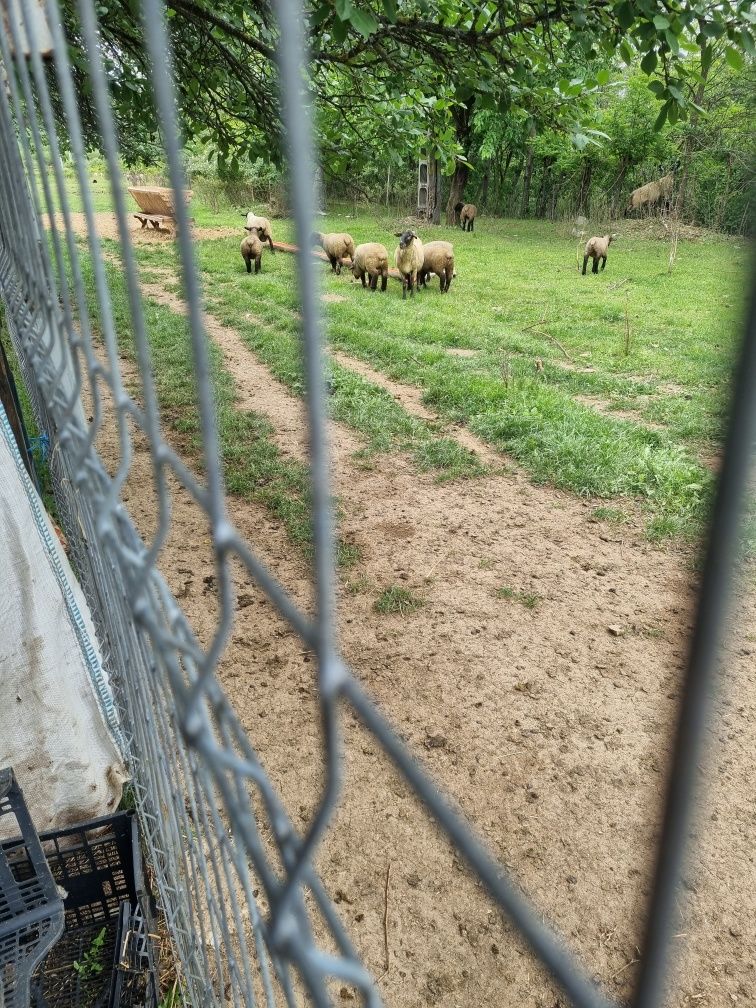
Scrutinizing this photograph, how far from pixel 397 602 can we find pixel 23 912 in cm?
218

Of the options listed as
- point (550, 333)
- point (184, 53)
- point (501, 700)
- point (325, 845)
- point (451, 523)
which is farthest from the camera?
point (550, 333)

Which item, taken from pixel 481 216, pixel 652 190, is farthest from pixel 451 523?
pixel 481 216

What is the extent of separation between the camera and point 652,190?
20359 mm

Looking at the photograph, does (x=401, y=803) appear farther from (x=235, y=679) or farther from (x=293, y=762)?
(x=235, y=679)

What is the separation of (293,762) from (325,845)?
387mm

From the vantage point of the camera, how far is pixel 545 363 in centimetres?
741

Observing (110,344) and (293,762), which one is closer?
(110,344)

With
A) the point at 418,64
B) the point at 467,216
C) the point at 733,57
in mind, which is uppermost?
the point at 418,64

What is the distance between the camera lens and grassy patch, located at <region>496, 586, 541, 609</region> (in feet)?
→ 12.0

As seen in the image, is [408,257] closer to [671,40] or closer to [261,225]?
[261,225]

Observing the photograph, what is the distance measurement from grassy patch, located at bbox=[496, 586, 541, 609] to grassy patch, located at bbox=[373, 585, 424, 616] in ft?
1.44

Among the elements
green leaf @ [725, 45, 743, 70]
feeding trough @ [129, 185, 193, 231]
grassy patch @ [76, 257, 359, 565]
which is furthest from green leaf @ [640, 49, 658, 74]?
feeding trough @ [129, 185, 193, 231]

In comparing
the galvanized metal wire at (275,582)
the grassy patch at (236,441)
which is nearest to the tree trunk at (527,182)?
the grassy patch at (236,441)

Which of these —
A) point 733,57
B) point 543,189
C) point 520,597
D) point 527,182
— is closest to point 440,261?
point 520,597
